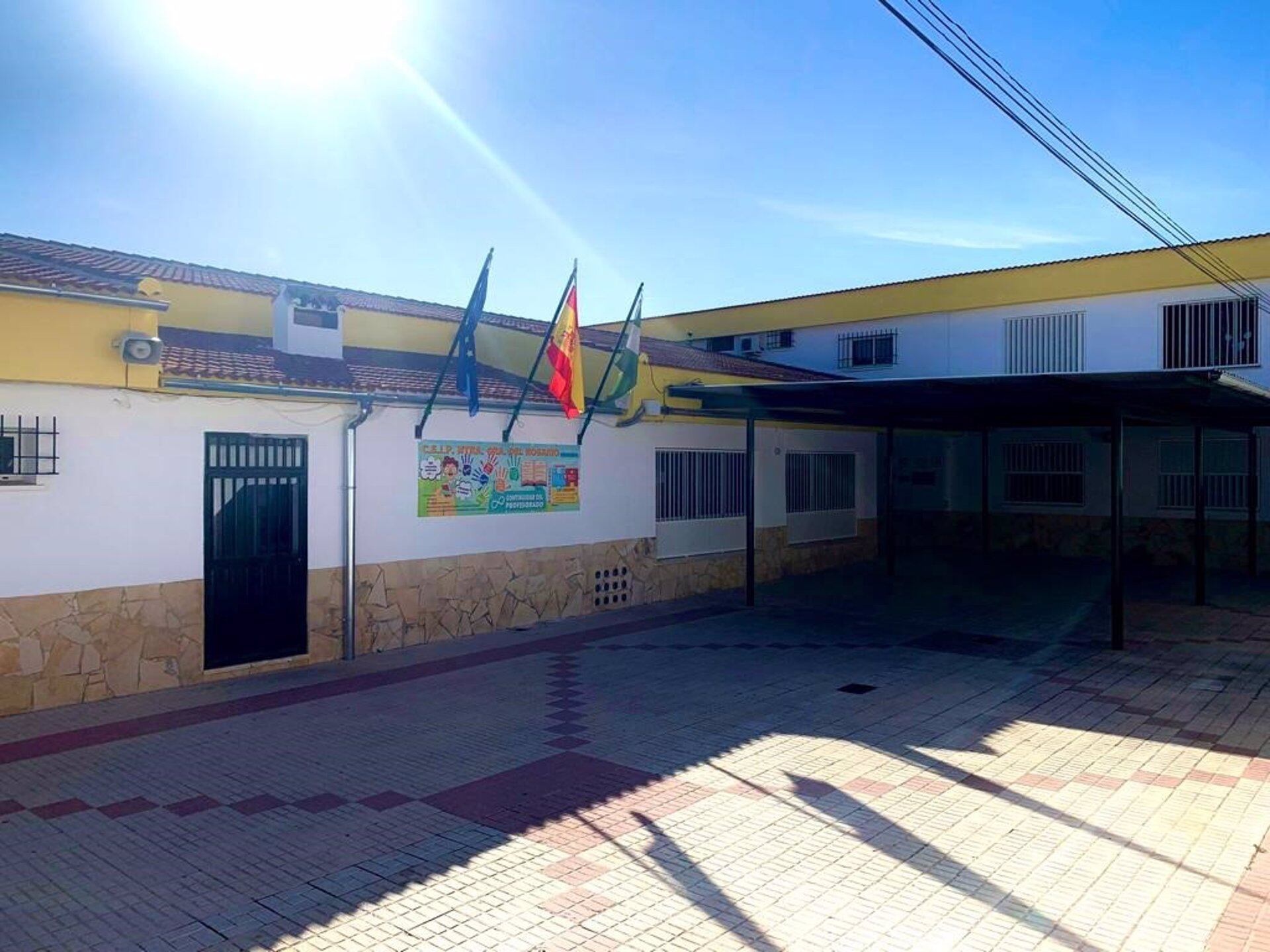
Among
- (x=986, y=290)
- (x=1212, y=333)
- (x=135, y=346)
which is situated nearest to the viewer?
(x=135, y=346)

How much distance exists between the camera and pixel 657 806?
19.8ft

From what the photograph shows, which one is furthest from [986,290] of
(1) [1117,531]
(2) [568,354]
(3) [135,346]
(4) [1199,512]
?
(3) [135,346]

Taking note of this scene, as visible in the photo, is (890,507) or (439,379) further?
(890,507)

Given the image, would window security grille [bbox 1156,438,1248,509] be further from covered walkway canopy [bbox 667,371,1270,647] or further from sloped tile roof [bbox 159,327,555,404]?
sloped tile roof [bbox 159,327,555,404]

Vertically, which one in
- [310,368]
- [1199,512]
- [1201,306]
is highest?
[1201,306]

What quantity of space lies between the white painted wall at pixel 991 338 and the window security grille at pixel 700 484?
234 inches

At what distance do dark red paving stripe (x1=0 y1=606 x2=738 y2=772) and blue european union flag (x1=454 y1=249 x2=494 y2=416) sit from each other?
2.87 meters

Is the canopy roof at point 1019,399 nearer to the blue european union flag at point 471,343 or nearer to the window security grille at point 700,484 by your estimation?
the window security grille at point 700,484

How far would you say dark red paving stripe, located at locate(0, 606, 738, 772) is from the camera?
7320 millimetres

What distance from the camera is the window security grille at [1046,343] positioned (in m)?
19.7

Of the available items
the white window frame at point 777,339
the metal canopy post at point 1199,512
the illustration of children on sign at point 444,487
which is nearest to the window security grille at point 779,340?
the white window frame at point 777,339

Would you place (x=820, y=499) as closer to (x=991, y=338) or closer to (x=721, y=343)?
(x=991, y=338)

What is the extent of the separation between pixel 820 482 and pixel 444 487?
9.50 metres

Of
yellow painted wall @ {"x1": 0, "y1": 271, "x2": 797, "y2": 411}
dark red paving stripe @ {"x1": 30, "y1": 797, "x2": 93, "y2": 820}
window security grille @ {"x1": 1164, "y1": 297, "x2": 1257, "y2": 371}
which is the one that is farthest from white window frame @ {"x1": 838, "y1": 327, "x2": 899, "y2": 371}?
dark red paving stripe @ {"x1": 30, "y1": 797, "x2": 93, "y2": 820}
